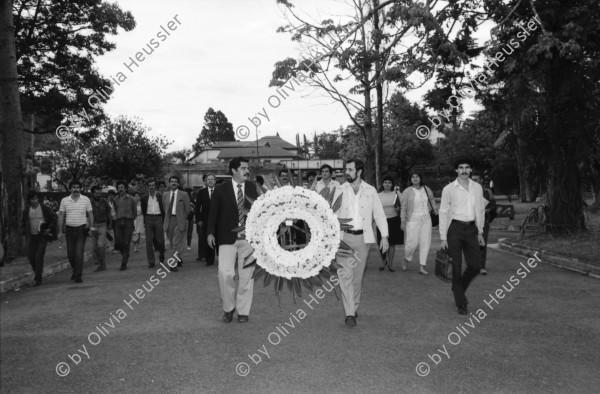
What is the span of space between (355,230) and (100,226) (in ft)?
26.6

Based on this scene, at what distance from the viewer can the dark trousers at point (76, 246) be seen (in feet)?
35.4

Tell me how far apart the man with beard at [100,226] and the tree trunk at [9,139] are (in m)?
2.67

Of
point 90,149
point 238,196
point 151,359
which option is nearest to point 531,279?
point 238,196

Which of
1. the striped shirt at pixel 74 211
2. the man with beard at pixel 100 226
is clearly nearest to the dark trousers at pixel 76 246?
the striped shirt at pixel 74 211

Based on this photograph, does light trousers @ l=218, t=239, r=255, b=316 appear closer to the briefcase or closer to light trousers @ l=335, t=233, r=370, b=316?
light trousers @ l=335, t=233, r=370, b=316

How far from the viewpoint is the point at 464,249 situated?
7820mm

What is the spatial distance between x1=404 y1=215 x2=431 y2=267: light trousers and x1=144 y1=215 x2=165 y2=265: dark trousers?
218 inches

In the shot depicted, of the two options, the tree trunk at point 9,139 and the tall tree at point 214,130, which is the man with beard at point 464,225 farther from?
the tall tree at point 214,130

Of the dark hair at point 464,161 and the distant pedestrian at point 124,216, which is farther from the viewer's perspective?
the distant pedestrian at point 124,216

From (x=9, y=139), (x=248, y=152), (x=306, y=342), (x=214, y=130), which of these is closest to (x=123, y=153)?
(x=9, y=139)

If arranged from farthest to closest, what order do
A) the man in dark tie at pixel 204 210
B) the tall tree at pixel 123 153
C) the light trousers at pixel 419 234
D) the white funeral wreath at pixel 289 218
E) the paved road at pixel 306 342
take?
the tall tree at pixel 123 153 → the man in dark tie at pixel 204 210 → the light trousers at pixel 419 234 → the white funeral wreath at pixel 289 218 → the paved road at pixel 306 342

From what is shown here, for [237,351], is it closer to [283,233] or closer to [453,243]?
[283,233]

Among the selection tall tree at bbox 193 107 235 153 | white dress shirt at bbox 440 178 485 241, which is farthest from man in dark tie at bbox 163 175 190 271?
tall tree at bbox 193 107 235 153

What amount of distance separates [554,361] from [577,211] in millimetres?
11843
